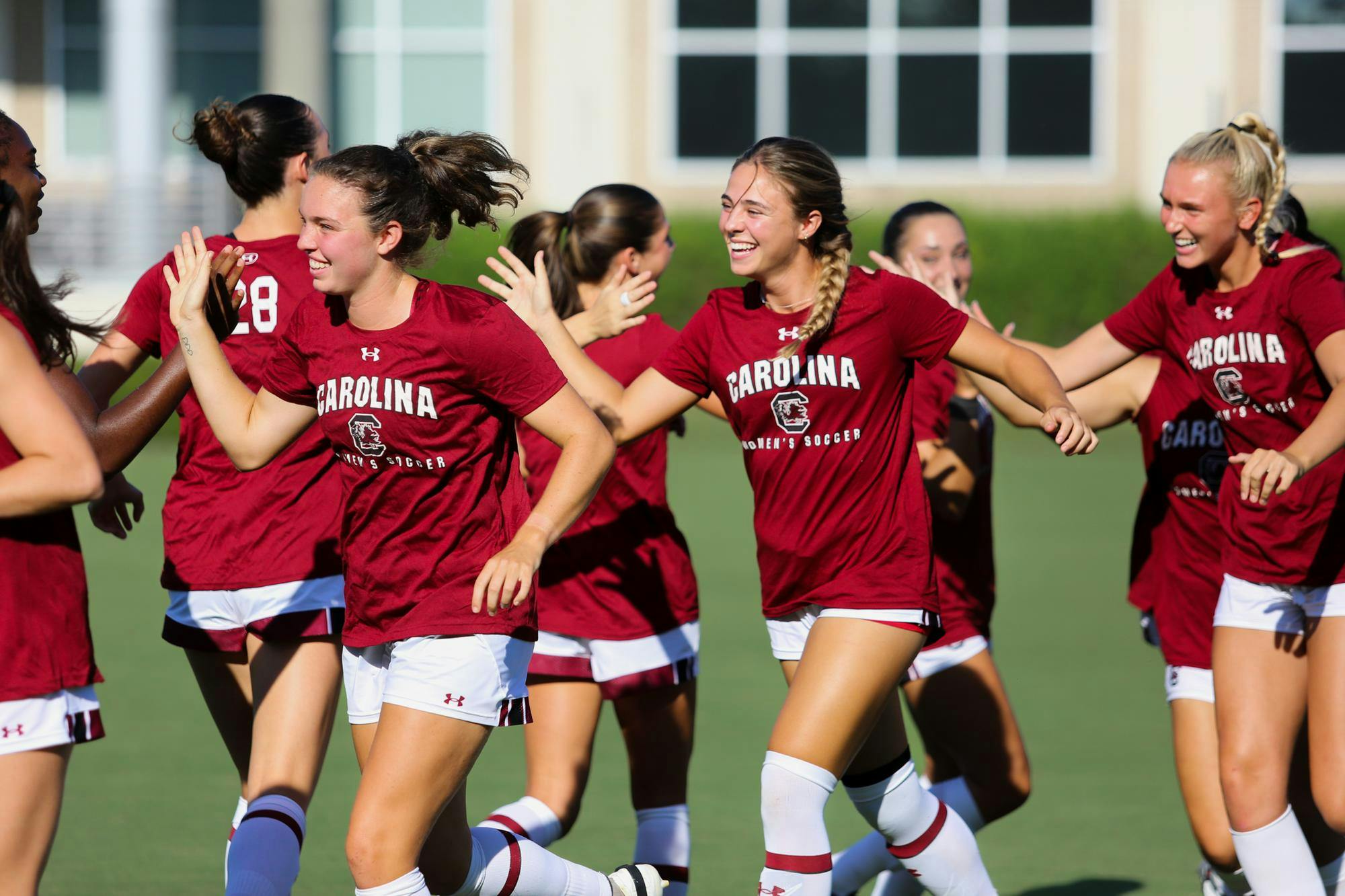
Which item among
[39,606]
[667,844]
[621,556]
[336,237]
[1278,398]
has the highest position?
[336,237]

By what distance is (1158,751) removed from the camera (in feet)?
22.6

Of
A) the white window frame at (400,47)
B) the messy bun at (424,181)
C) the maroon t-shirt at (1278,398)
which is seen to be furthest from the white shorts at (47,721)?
the white window frame at (400,47)

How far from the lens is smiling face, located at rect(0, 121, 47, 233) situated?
3.54m

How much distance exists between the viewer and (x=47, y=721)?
3.25 meters

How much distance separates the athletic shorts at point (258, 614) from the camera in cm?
426

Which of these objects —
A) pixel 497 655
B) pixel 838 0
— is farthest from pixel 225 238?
pixel 838 0

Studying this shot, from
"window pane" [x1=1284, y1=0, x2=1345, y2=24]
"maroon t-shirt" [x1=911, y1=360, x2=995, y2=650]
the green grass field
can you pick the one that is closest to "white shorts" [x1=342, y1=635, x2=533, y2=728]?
"maroon t-shirt" [x1=911, y1=360, x2=995, y2=650]

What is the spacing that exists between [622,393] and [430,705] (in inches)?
44.3

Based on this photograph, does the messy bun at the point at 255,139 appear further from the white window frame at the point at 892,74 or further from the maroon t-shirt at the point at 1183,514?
the white window frame at the point at 892,74

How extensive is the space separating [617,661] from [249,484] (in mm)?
1146

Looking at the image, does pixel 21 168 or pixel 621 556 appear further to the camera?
pixel 621 556

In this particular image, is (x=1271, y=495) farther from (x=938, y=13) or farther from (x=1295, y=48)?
(x=1295, y=48)

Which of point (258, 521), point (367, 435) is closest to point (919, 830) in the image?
point (367, 435)

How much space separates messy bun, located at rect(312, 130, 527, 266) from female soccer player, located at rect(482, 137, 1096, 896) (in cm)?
60
